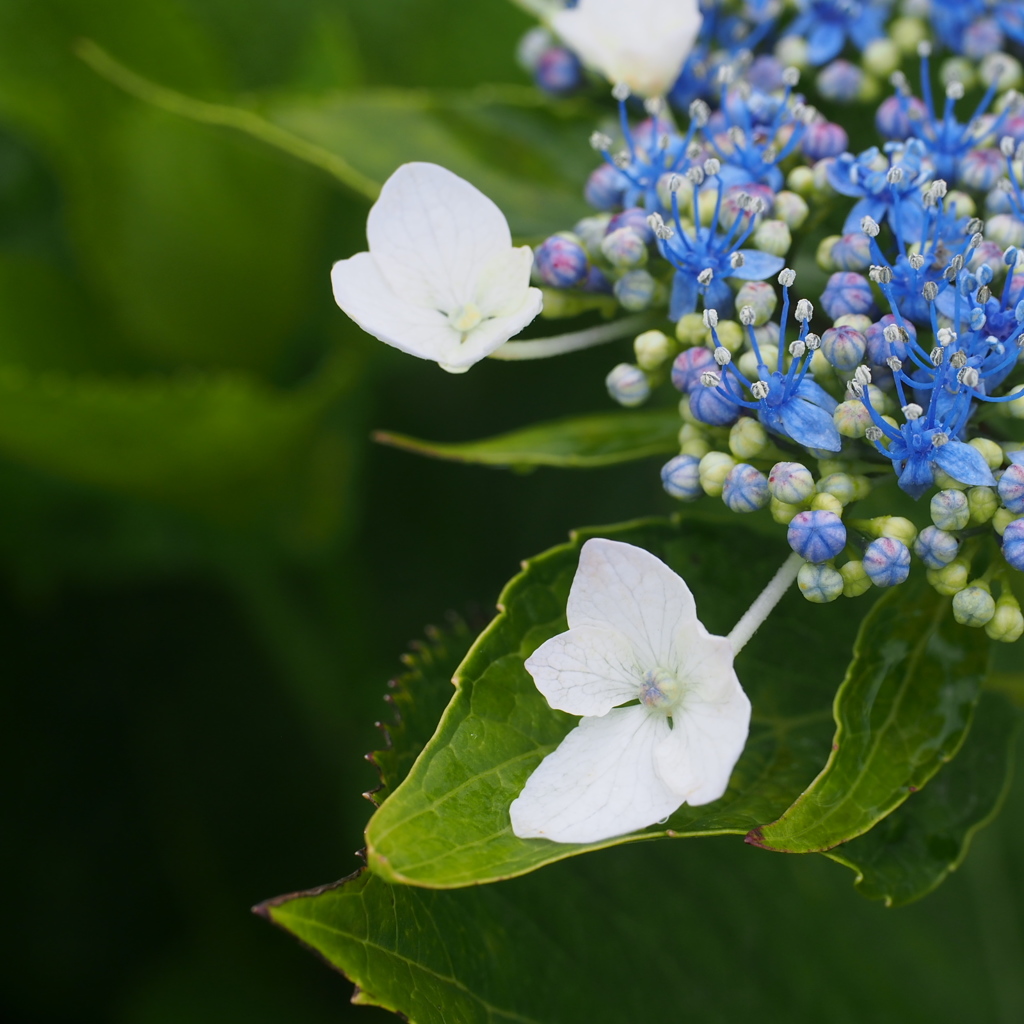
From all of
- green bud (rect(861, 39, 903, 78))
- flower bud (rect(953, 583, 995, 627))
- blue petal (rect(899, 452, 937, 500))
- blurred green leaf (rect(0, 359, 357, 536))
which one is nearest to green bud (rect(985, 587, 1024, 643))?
flower bud (rect(953, 583, 995, 627))

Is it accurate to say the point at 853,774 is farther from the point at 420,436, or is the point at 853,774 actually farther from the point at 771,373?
the point at 420,436

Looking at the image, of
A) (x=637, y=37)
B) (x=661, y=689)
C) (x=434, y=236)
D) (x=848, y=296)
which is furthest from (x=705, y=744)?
(x=637, y=37)

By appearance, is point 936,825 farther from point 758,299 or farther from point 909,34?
point 909,34

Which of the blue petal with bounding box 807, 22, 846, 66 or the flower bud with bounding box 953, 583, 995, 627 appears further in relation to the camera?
the blue petal with bounding box 807, 22, 846, 66

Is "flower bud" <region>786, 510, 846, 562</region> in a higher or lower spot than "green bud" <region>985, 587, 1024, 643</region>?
higher

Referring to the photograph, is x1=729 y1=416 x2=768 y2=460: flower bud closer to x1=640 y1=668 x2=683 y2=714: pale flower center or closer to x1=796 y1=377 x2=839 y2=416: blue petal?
x1=796 y1=377 x2=839 y2=416: blue petal

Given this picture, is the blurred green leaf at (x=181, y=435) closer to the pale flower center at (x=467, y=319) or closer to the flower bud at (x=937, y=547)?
the pale flower center at (x=467, y=319)

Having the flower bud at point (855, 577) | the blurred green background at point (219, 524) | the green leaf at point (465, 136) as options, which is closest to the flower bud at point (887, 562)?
the flower bud at point (855, 577)
